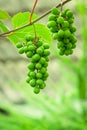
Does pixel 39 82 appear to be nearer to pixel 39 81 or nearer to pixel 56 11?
pixel 39 81

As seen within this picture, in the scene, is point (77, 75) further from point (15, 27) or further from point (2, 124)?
point (15, 27)

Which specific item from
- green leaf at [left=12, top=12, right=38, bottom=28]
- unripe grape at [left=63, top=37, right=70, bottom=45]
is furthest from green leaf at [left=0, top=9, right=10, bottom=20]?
unripe grape at [left=63, top=37, right=70, bottom=45]

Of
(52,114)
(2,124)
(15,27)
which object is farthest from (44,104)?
(15,27)

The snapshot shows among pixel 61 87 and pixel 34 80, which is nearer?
pixel 34 80

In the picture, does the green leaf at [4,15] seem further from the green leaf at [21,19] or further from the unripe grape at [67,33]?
the unripe grape at [67,33]

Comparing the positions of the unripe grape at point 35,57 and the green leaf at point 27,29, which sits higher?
the green leaf at point 27,29

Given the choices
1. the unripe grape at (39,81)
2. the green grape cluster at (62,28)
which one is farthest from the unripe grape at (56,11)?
the unripe grape at (39,81)
